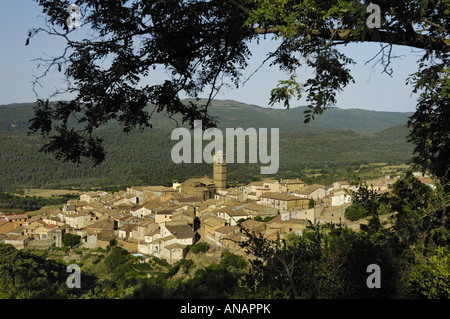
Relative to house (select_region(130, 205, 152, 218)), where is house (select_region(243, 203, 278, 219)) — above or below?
above

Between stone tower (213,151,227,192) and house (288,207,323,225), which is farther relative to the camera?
stone tower (213,151,227,192)

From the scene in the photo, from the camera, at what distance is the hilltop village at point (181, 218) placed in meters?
34.9

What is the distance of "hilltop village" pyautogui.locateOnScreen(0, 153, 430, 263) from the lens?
115ft

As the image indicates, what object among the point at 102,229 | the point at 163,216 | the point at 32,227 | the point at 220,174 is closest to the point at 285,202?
the point at 163,216

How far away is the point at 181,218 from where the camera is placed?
1641 inches

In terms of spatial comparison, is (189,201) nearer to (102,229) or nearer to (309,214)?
(102,229)

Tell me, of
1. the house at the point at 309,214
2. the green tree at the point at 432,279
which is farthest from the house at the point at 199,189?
the green tree at the point at 432,279

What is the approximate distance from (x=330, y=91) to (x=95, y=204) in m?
60.9

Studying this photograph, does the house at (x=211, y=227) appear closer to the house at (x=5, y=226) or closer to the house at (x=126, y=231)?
the house at (x=126, y=231)

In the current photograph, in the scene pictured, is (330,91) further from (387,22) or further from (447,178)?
(447,178)

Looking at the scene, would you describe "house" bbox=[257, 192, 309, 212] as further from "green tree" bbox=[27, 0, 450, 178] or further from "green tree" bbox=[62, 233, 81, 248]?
"green tree" bbox=[27, 0, 450, 178]

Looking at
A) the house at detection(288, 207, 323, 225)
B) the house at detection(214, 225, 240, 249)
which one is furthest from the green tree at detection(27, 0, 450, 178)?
the house at detection(288, 207, 323, 225)
